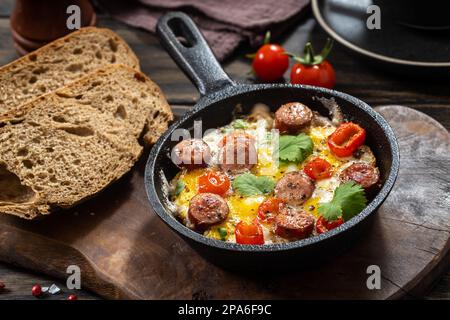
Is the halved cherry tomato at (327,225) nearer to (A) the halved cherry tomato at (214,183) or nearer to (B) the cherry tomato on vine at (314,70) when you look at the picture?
(A) the halved cherry tomato at (214,183)

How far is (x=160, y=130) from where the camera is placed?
4.41 metres

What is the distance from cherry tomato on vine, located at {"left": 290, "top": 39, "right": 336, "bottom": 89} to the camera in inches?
185

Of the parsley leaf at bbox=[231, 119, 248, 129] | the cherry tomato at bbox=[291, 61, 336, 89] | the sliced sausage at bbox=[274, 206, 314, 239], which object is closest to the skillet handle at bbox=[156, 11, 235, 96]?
the parsley leaf at bbox=[231, 119, 248, 129]

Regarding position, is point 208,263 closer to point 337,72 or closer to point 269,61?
point 269,61

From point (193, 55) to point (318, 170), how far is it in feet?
3.92

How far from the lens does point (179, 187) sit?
148 inches

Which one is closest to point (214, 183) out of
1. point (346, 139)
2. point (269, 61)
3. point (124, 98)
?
point (346, 139)

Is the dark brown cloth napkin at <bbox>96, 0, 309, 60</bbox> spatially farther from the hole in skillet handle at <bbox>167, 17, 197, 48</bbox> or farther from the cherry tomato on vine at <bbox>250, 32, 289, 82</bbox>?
the hole in skillet handle at <bbox>167, 17, 197, 48</bbox>

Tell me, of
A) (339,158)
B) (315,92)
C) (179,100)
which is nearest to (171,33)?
(179,100)

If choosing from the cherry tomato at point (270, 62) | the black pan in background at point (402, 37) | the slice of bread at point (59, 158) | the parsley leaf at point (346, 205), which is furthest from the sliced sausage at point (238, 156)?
the black pan in background at point (402, 37)

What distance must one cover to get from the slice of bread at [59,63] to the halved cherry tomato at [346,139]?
1.66 meters

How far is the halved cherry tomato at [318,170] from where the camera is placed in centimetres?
362

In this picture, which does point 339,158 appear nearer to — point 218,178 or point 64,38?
point 218,178

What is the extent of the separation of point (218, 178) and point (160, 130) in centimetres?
88
